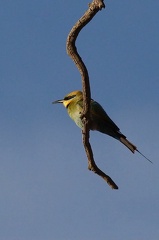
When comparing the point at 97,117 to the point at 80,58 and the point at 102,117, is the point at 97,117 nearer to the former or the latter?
the point at 102,117

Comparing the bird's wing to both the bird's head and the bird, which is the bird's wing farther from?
the bird's head

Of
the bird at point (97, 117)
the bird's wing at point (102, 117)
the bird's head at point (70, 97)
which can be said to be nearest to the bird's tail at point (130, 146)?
the bird at point (97, 117)

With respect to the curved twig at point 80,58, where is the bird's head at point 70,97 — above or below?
above

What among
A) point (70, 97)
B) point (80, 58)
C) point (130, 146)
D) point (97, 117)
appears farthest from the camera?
point (70, 97)

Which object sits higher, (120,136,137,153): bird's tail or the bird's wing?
the bird's wing

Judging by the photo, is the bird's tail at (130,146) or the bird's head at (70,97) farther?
the bird's head at (70,97)

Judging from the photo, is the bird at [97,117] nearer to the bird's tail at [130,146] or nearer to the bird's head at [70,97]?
the bird's head at [70,97]

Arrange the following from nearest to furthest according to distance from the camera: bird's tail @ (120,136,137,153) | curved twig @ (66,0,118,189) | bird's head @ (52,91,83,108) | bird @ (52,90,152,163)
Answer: curved twig @ (66,0,118,189), bird's tail @ (120,136,137,153), bird @ (52,90,152,163), bird's head @ (52,91,83,108)

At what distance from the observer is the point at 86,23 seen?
5.55 feet

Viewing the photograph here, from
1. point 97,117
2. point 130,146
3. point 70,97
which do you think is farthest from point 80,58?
point 70,97

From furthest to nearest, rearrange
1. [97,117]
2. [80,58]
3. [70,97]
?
[70,97] → [97,117] → [80,58]

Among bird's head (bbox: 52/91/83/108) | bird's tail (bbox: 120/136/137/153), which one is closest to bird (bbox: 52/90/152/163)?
bird's head (bbox: 52/91/83/108)

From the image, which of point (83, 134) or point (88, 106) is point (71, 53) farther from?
point (83, 134)

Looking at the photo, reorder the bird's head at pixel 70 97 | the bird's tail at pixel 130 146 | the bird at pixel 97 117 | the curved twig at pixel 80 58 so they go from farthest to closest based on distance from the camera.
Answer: the bird's head at pixel 70 97, the bird at pixel 97 117, the bird's tail at pixel 130 146, the curved twig at pixel 80 58
